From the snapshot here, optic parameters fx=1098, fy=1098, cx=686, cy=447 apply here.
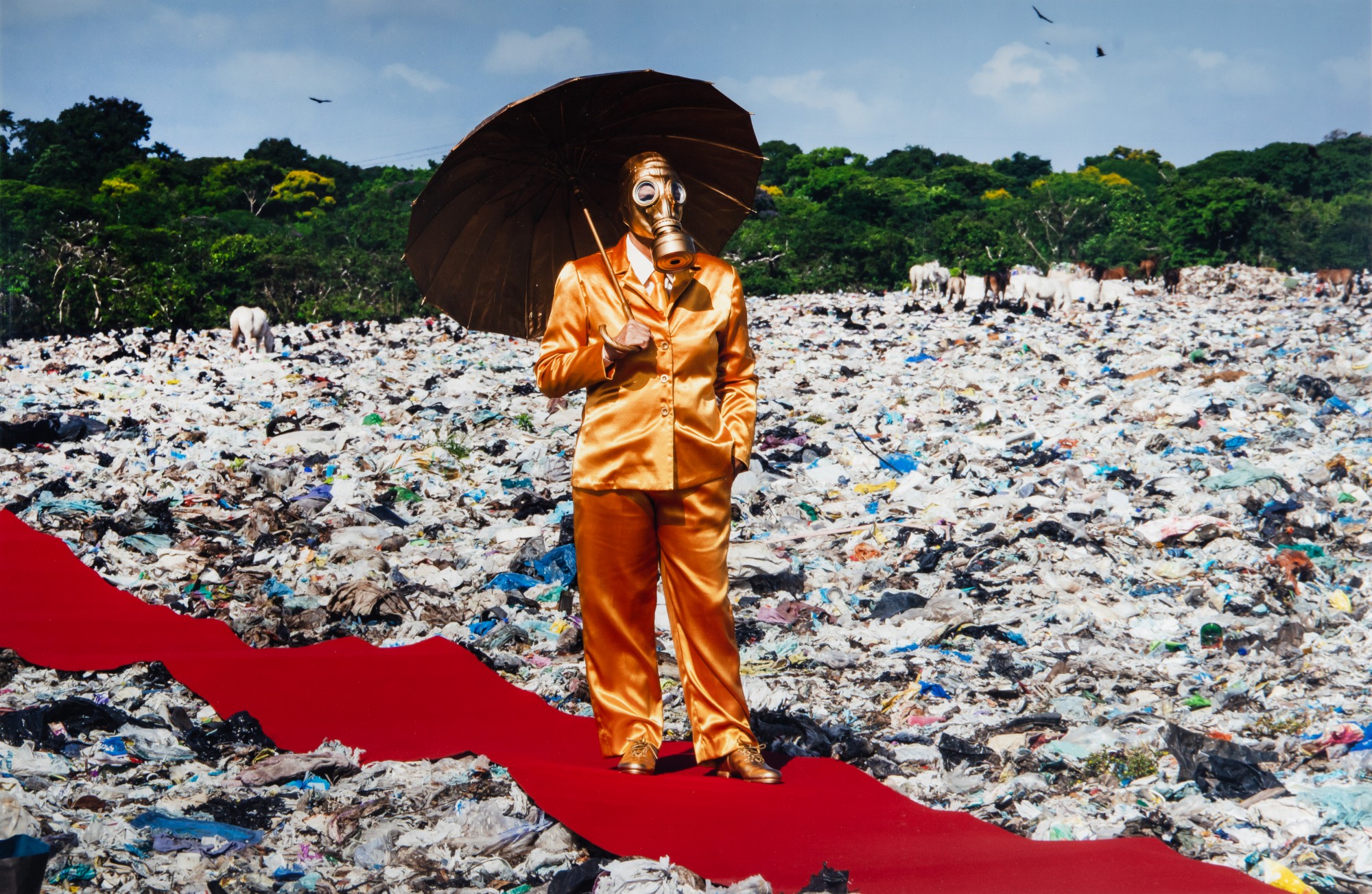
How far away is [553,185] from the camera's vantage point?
3072mm

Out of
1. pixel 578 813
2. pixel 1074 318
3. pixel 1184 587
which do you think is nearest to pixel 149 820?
pixel 578 813

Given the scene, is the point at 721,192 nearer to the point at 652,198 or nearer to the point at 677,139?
the point at 677,139

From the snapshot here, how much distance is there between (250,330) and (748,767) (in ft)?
33.9

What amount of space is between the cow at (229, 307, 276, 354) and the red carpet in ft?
24.0

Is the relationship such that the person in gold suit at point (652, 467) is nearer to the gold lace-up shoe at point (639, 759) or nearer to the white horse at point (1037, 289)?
the gold lace-up shoe at point (639, 759)

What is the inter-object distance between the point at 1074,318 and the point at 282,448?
898 cm

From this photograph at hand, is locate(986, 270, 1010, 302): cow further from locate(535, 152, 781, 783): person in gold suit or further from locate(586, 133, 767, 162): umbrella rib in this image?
locate(535, 152, 781, 783): person in gold suit

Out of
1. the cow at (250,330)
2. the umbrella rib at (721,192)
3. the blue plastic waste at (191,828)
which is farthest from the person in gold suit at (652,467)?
the cow at (250,330)

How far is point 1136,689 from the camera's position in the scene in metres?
3.79

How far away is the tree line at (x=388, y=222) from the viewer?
17.6 meters

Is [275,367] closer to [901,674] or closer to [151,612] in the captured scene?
[151,612]

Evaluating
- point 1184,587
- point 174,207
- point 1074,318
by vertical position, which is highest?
point 174,207

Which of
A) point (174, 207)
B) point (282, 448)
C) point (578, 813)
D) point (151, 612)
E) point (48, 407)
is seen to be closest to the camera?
point (578, 813)

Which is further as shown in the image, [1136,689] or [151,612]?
[151,612]
